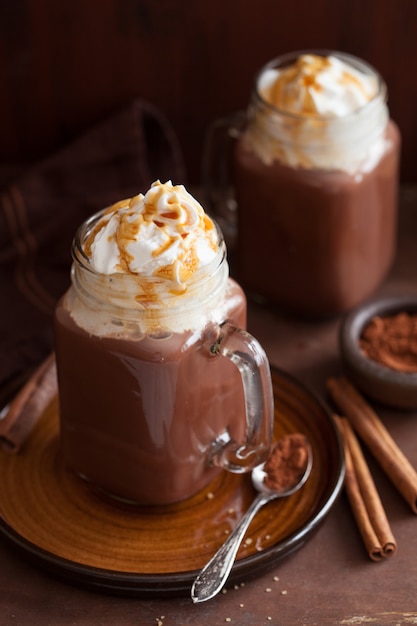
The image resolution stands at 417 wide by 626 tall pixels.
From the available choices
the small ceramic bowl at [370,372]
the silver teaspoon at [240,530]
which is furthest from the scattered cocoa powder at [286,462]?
the small ceramic bowl at [370,372]

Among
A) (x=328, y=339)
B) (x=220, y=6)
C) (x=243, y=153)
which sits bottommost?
(x=328, y=339)

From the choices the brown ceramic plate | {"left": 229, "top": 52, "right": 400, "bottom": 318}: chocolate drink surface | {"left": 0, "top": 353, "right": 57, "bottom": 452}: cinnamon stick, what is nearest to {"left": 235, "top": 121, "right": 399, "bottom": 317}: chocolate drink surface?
{"left": 229, "top": 52, "right": 400, "bottom": 318}: chocolate drink surface

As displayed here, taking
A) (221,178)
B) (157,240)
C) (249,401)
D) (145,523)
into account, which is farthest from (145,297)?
(221,178)

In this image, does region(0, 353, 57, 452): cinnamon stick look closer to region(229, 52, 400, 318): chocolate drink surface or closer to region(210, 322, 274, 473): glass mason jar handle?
region(210, 322, 274, 473): glass mason jar handle

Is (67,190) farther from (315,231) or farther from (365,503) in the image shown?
(365,503)

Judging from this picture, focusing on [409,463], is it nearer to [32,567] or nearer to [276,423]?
[276,423]

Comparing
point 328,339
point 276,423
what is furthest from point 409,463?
point 328,339
